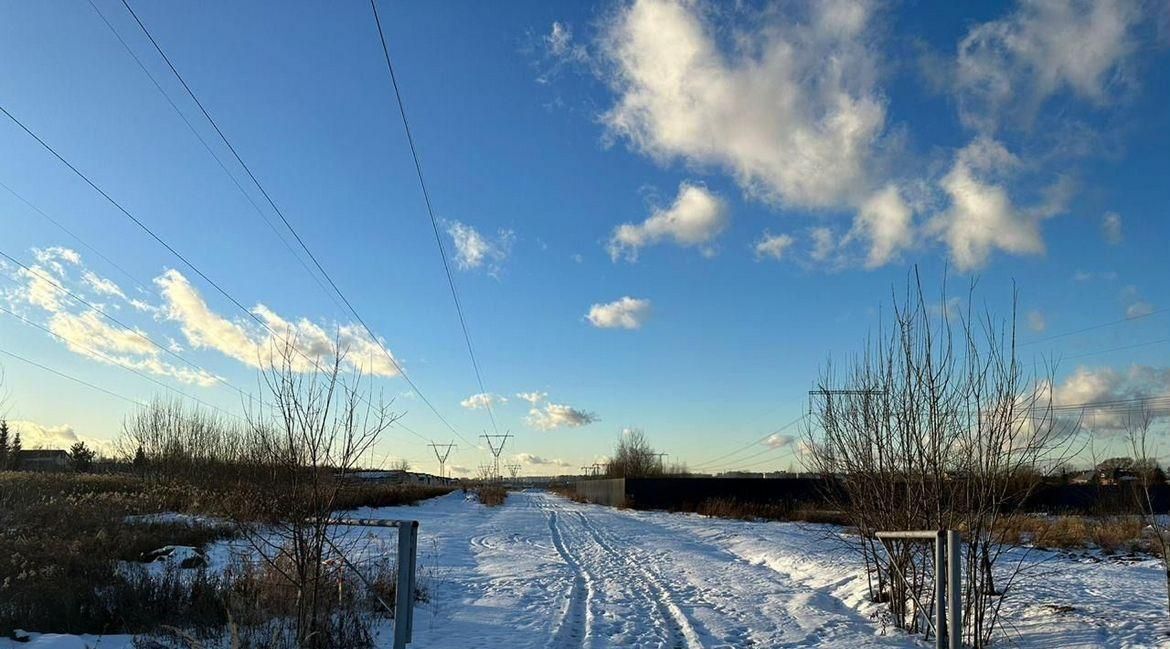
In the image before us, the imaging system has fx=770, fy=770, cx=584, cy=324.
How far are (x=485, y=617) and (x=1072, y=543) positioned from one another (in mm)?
17370

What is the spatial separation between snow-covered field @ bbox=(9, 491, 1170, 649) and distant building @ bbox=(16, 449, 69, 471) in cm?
3412

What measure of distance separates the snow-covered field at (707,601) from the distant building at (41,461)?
34121 millimetres

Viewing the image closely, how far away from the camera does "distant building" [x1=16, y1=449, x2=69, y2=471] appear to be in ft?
135

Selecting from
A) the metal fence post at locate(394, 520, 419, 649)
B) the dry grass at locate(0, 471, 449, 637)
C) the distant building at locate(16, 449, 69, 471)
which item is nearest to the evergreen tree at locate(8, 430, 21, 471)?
the distant building at locate(16, 449, 69, 471)

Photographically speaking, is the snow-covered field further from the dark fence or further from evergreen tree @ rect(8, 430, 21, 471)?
evergreen tree @ rect(8, 430, 21, 471)

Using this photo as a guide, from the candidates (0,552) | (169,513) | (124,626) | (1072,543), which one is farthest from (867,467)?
(169,513)

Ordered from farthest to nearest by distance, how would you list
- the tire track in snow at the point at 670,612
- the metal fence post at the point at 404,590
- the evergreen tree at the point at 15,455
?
the evergreen tree at the point at 15,455
the tire track in snow at the point at 670,612
the metal fence post at the point at 404,590

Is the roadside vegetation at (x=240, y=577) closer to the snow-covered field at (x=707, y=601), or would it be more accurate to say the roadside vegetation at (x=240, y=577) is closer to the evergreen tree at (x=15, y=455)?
the snow-covered field at (x=707, y=601)

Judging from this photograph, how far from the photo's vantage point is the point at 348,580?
27.8 feet

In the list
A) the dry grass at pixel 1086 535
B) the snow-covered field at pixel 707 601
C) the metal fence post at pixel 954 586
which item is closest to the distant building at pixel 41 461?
the snow-covered field at pixel 707 601

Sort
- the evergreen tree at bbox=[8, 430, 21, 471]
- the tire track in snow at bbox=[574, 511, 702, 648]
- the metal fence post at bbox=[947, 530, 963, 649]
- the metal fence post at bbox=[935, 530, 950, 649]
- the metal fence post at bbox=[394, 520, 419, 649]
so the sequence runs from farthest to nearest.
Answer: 1. the evergreen tree at bbox=[8, 430, 21, 471]
2. the tire track in snow at bbox=[574, 511, 702, 648]
3. the metal fence post at bbox=[935, 530, 950, 649]
4. the metal fence post at bbox=[947, 530, 963, 649]
5. the metal fence post at bbox=[394, 520, 419, 649]

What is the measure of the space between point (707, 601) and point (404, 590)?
20.5ft

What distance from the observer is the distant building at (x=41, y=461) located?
41.2 metres

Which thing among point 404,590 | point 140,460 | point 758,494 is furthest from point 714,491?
point 404,590
